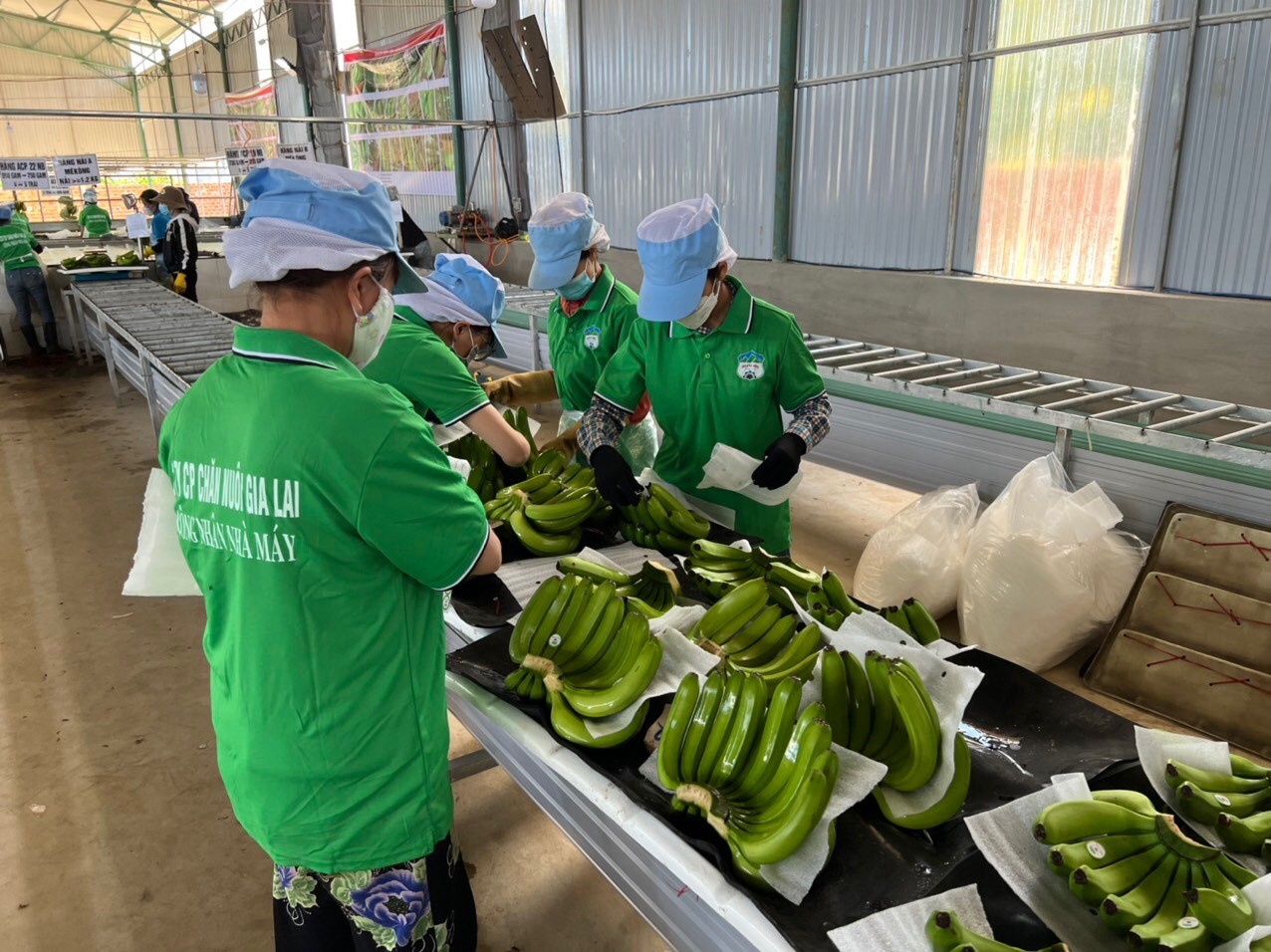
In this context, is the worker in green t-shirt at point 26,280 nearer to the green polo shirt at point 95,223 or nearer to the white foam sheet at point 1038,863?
the green polo shirt at point 95,223

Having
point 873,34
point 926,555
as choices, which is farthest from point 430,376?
point 873,34

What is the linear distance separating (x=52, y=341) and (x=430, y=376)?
10.3 m

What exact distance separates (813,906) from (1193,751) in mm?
701

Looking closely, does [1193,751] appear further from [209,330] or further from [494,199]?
[494,199]

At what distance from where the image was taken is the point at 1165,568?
3221mm

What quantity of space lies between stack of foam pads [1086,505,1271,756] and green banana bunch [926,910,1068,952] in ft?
7.94

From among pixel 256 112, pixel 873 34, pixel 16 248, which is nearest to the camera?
pixel 873 34

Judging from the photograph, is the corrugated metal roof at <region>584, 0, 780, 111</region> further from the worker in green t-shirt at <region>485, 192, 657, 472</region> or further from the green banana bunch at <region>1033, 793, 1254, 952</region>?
the green banana bunch at <region>1033, 793, 1254, 952</region>

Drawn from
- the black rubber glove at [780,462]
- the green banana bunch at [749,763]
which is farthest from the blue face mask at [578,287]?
the green banana bunch at [749,763]

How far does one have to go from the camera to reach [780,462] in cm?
246

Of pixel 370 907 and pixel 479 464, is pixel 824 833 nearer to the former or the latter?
pixel 370 907

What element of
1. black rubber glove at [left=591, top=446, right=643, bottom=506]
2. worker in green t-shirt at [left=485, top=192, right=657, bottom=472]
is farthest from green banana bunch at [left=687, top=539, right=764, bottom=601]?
worker in green t-shirt at [left=485, top=192, right=657, bottom=472]

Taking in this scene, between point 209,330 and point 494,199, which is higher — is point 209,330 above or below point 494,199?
below

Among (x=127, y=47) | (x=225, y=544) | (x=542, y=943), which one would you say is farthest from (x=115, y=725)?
(x=127, y=47)
